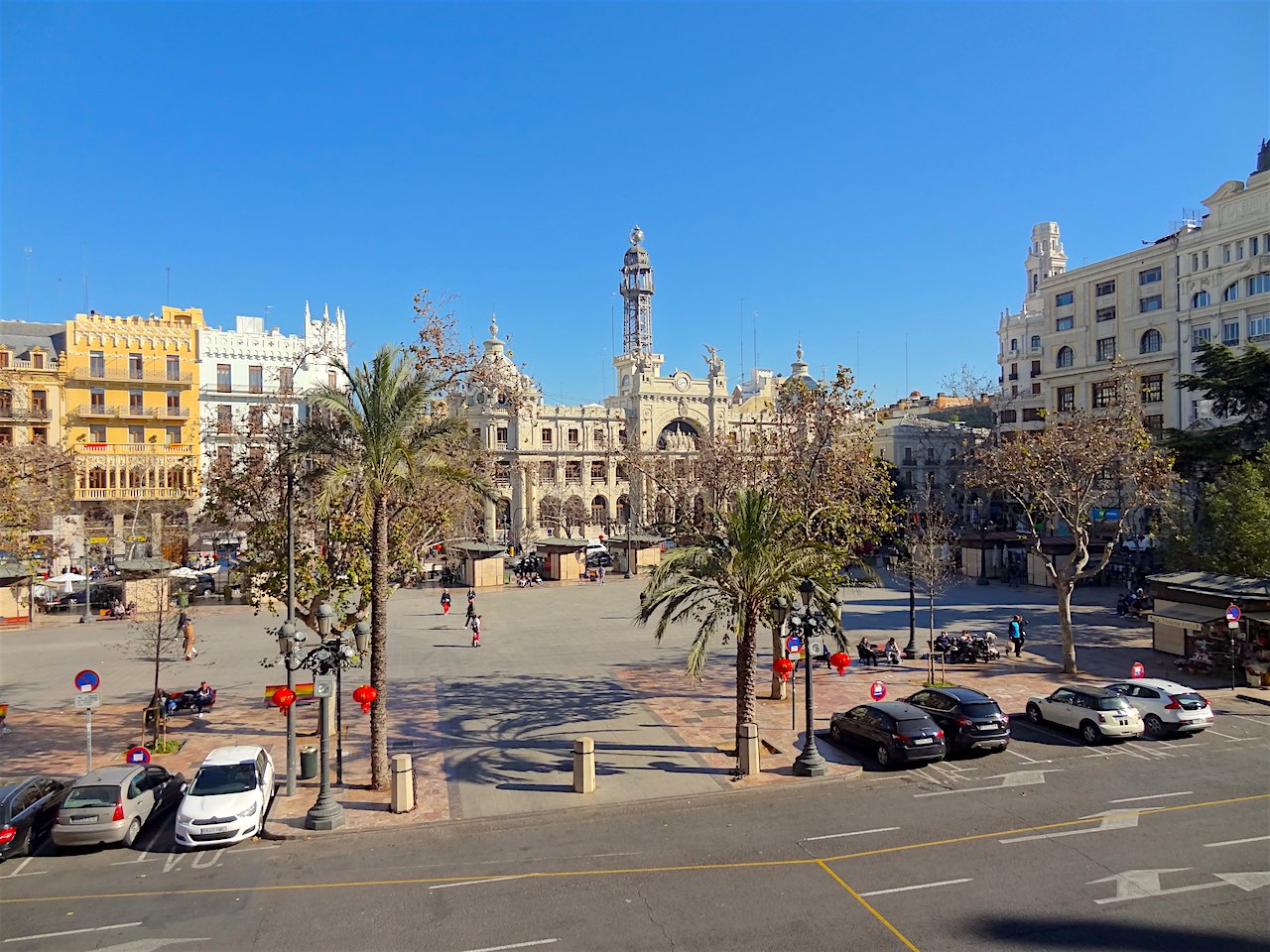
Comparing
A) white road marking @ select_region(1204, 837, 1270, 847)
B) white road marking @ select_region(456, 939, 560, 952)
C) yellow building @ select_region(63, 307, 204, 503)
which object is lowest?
white road marking @ select_region(456, 939, 560, 952)

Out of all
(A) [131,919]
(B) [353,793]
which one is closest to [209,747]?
(B) [353,793]

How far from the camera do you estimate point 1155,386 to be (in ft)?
180

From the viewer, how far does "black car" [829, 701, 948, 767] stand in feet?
53.9

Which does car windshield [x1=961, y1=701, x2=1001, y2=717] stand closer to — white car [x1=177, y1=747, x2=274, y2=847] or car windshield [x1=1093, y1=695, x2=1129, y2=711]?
car windshield [x1=1093, y1=695, x2=1129, y2=711]

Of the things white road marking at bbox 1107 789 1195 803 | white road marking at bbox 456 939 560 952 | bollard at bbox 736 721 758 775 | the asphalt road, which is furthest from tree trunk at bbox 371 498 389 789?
white road marking at bbox 1107 789 1195 803

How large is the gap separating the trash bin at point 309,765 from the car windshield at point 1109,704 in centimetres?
1714

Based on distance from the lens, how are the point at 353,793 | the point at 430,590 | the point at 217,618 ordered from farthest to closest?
1. the point at 430,590
2. the point at 217,618
3. the point at 353,793

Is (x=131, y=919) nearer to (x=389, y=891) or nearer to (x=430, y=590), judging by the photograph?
(x=389, y=891)

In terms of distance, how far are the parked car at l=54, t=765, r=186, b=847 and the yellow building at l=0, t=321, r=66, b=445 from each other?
44158mm

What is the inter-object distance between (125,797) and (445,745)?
21.8ft

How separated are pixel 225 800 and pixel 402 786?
2.88m

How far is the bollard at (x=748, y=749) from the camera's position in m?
16.3

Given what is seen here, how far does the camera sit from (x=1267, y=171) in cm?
4888

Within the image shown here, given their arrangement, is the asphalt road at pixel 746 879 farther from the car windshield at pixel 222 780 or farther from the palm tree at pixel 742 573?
the palm tree at pixel 742 573
